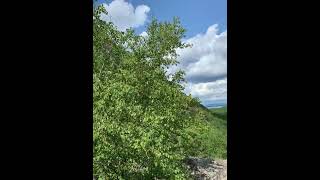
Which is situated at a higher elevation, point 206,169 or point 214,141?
point 214,141

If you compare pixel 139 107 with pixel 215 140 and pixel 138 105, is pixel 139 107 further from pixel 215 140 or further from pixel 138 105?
pixel 215 140

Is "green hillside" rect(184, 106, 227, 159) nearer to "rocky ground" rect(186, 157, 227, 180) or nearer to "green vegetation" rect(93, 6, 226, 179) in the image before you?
"rocky ground" rect(186, 157, 227, 180)

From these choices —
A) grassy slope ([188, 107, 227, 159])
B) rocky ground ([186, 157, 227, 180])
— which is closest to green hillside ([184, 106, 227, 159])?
grassy slope ([188, 107, 227, 159])

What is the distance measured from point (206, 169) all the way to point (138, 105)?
20.4 feet

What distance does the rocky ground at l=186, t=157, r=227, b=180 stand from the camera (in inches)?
497

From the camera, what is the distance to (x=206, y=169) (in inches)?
523

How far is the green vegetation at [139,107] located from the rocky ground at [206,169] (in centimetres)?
343

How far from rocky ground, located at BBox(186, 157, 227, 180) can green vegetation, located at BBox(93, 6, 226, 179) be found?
3430mm

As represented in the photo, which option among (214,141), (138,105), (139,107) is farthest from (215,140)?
(139,107)

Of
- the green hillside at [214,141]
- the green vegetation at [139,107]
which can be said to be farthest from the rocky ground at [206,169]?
the green vegetation at [139,107]
